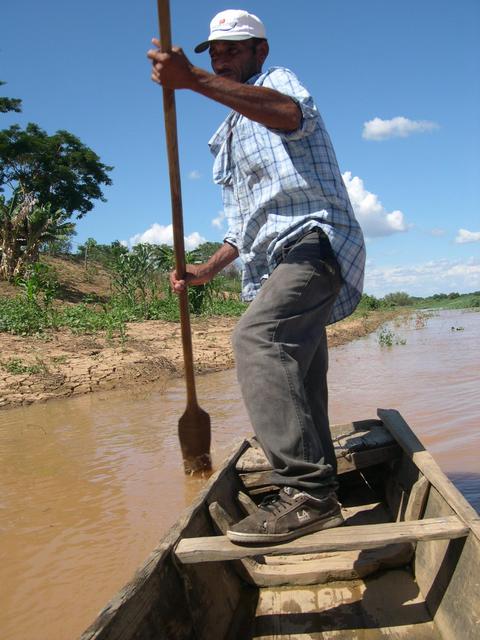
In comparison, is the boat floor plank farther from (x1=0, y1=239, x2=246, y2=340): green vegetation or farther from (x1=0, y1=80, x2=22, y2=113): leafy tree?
(x1=0, y1=80, x2=22, y2=113): leafy tree

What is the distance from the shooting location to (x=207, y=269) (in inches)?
96.0

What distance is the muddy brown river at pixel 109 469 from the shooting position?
2420mm

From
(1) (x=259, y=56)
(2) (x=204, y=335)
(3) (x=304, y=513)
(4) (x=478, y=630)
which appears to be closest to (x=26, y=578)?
(3) (x=304, y=513)

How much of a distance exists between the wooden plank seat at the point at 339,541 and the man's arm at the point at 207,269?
1.18m

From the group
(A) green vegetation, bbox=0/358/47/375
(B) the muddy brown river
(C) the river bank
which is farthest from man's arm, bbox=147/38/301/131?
(A) green vegetation, bbox=0/358/47/375

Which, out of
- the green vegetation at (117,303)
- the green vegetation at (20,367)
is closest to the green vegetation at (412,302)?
the green vegetation at (117,303)

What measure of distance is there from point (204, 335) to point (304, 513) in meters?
8.88

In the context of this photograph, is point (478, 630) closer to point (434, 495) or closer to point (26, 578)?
point (434, 495)

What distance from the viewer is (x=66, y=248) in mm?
23859

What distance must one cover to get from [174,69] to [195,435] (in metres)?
1.97

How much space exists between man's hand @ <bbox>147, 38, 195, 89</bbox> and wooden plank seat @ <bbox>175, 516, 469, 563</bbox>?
4.18 feet

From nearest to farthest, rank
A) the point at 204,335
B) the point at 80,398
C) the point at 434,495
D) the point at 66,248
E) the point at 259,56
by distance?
the point at 434,495 → the point at 259,56 → the point at 80,398 → the point at 204,335 → the point at 66,248

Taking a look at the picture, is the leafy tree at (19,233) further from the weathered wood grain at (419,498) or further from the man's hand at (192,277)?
the weathered wood grain at (419,498)

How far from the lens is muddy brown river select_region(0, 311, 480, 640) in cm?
242
